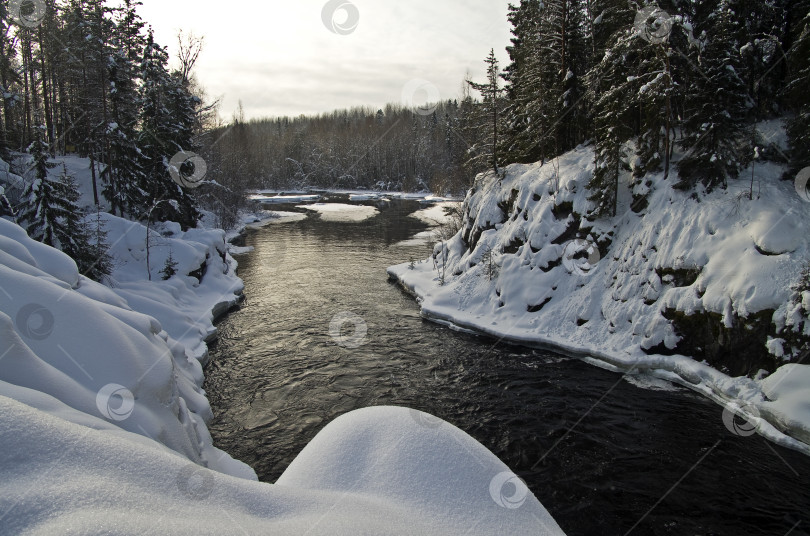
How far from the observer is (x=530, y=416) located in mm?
11703

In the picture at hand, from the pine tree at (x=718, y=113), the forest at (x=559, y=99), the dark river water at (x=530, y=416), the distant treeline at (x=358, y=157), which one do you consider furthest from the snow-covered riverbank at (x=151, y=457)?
the distant treeline at (x=358, y=157)

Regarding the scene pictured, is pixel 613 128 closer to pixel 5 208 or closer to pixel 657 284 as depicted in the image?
pixel 657 284

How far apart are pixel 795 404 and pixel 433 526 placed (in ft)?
34.2

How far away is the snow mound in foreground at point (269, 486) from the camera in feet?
11.1

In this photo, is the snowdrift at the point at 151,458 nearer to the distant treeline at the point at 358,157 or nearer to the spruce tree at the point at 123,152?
the spruce tree at the point at 123,152

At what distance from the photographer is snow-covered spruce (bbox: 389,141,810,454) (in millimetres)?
11703

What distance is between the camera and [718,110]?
1545 cm

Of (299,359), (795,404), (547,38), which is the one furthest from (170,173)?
(795,404)

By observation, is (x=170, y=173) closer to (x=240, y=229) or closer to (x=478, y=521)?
(x=240, y=229)

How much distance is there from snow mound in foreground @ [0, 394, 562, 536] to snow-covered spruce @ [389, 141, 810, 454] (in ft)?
28.9

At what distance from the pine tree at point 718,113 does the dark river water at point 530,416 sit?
8169mm

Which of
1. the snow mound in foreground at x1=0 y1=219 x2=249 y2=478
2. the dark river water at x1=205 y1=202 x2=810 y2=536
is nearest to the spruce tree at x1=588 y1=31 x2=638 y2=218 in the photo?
the dark river water at x1=205 y1=202 x2=810 y2=536

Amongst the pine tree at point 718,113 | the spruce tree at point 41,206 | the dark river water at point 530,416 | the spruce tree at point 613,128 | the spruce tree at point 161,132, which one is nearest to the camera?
the dark river water at point 530,416

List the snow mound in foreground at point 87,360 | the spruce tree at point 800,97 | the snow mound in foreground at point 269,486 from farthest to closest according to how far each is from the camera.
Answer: the spruce tree at point 800,97, the snow mound in foreground at point 87,360, the snow mound in foreground at point 269,486
